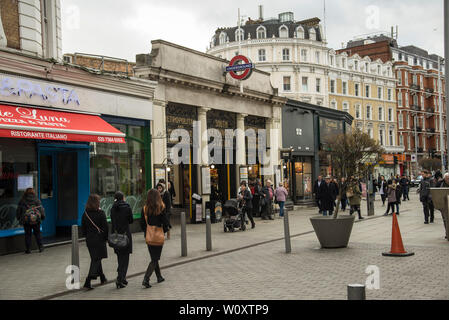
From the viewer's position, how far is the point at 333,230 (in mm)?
12492

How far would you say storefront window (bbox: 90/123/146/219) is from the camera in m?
16.2

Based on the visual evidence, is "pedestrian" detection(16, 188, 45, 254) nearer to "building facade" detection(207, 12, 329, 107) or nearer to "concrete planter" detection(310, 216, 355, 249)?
"concrete planter" detection(310, 216, 355, 249)

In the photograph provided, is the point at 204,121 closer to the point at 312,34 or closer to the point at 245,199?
the point at 245,199

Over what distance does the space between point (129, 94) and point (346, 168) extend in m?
7.94

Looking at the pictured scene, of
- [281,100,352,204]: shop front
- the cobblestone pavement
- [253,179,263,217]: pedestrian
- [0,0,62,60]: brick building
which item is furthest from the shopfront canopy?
[281,100,352,204]: shop front

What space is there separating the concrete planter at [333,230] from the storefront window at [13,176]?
7.80 m

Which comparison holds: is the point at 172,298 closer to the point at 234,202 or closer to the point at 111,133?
the point at 111,133

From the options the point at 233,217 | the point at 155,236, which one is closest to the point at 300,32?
the point at 233,217

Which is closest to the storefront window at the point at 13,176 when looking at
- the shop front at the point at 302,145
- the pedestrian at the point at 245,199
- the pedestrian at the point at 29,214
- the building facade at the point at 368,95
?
the pedestrian at the point at 29,214

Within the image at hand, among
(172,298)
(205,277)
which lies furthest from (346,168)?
(172,298)

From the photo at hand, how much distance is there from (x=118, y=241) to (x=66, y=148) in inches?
304

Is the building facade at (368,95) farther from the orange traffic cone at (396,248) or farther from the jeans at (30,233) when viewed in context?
→ the jeans at (30,233)

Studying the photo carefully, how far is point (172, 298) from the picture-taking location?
7.80 metres

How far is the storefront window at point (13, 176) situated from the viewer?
13.0 metres
